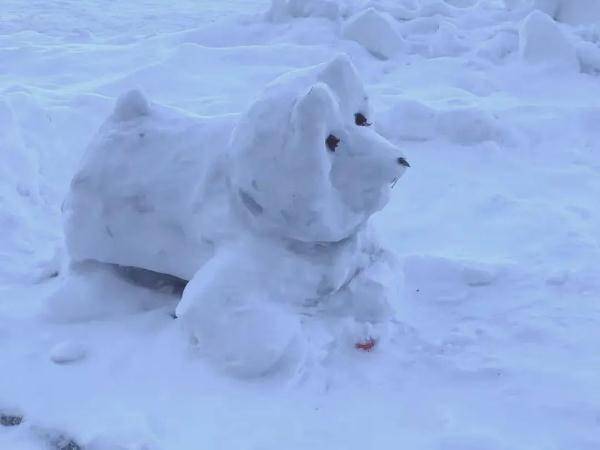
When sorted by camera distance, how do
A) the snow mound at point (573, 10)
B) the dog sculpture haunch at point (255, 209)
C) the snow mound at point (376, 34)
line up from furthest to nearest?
1. the snow mound at point (573, 10)
2. the snow mound at point (376, 34)
3. the dog sculpture haunch at point (255, 209)

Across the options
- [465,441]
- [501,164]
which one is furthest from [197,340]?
[501,164]

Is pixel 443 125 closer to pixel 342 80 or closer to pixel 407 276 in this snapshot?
pixel 407 276

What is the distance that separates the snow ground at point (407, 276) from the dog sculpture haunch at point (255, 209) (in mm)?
178

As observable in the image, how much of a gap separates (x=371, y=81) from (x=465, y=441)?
3.79 meters

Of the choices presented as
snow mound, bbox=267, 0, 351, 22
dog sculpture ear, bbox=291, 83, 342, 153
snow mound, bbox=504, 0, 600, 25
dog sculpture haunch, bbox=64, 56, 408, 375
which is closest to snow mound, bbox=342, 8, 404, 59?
snow mound, bbox=267, 0, 351, 22

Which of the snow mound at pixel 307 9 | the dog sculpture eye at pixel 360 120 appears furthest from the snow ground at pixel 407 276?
the dog sculpture eye at pixel 360 120

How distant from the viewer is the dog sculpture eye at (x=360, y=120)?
8.41ft

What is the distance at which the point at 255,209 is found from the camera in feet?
8.07

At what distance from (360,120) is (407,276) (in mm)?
757

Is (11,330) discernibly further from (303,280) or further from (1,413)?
(303,280)

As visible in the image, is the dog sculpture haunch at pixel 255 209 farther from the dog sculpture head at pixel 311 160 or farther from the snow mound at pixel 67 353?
the snow mound at pixel 67 353

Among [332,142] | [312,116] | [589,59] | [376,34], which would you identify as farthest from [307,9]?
[312,116]

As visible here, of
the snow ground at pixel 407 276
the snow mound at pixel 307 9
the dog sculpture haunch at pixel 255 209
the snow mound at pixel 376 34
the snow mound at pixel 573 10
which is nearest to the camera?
the snow ground at pixel 407 276

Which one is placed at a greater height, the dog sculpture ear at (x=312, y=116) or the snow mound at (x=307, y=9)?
the dog sculpture ear at (x=312, y=116)
